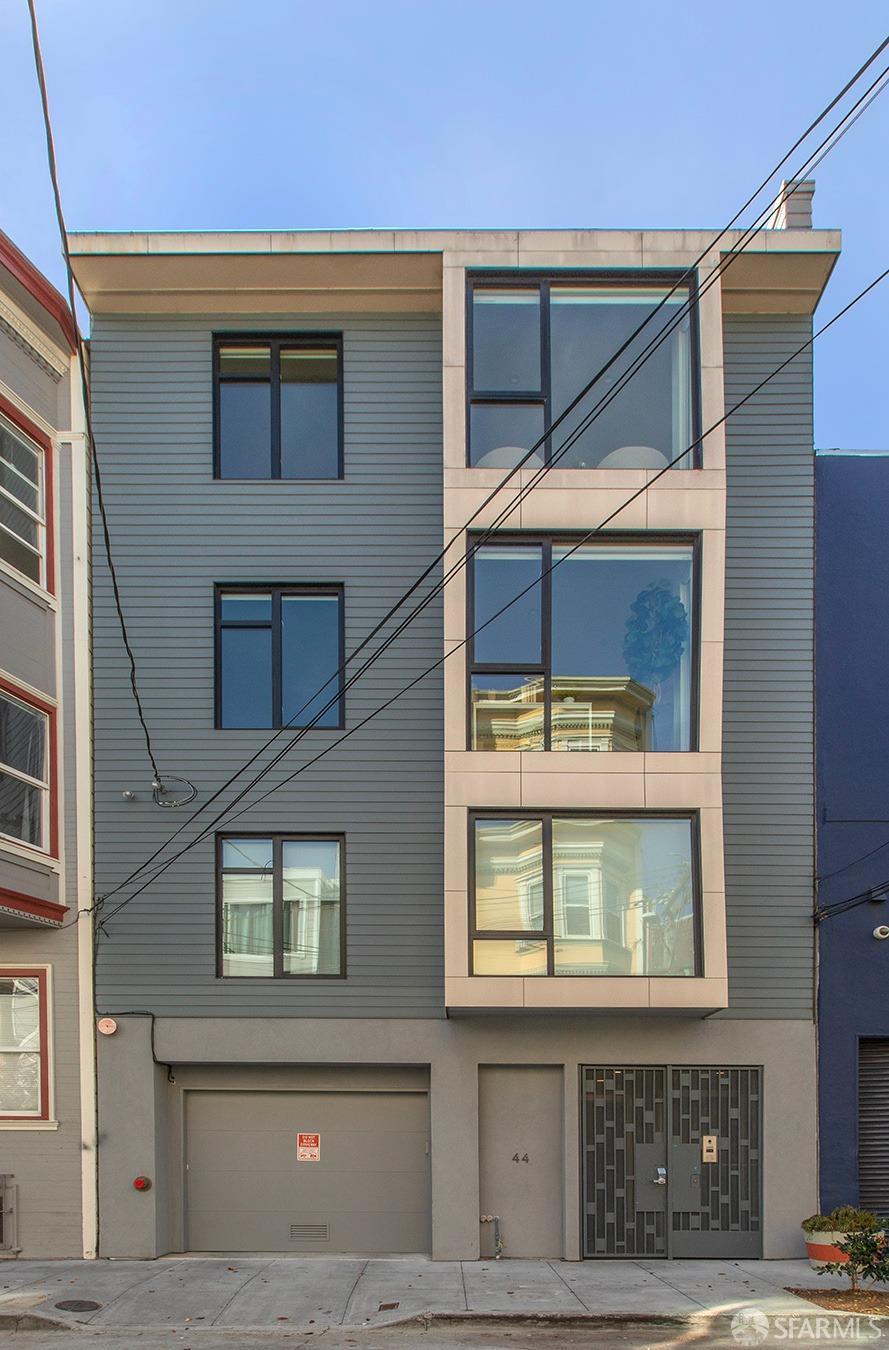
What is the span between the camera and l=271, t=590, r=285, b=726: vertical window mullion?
13.3 m

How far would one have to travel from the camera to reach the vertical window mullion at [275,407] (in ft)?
45.0

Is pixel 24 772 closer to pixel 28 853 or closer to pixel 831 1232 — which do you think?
pixel 28 853

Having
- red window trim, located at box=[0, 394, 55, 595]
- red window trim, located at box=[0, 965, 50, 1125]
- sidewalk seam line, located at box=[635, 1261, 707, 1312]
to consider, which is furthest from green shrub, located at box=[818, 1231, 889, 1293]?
red window trim, located at box=[0, 394, 55, 595]

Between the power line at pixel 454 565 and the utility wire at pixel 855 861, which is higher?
the power line at pixel 454 565

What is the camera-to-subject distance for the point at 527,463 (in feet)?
41.7

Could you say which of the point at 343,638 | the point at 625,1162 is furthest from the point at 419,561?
the point at 625,1162

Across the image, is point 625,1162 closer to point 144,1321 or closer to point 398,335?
point 144,1321

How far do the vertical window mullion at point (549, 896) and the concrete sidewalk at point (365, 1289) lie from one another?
2.98m

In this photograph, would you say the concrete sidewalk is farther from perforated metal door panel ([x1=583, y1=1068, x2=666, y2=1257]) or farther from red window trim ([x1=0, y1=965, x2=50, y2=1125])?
red window trim ([x1=0, y1=965, x2=50, y2=1125])

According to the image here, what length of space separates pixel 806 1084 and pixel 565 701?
15.9 feet

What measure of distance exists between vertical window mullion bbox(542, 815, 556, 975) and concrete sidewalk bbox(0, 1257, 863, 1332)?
2981mm

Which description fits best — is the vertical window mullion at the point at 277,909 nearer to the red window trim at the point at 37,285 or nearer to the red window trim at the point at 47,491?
the red window trim at the point at 47,491

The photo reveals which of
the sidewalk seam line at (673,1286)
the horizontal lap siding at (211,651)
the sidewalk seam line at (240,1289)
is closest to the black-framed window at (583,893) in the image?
the horizontal lap siding at (211,651)

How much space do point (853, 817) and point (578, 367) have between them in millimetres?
5795
